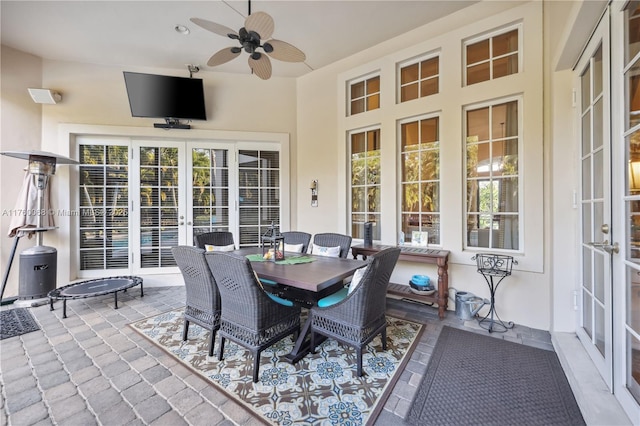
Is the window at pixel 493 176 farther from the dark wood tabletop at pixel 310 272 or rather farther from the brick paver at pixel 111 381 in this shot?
the dark wood tabletop at pixel 310 272

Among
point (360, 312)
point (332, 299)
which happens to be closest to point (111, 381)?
point (332, 299)

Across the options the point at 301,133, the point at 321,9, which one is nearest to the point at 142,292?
the point at 301,133

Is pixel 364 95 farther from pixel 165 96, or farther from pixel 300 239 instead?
pixel 165 96

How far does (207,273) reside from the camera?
7.35 ft

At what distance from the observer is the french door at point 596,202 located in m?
1.68

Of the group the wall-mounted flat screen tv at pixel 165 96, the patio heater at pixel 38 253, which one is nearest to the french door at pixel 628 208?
the wall-mounted flat screen tv at pixel 165 96

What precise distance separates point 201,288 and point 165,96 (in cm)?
351

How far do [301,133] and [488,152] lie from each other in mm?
3027

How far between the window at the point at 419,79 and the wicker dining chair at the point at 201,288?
3434mm

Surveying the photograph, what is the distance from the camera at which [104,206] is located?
436 centimetres

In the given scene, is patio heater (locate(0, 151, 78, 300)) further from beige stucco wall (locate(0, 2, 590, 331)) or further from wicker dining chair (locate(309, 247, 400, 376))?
wicker dining chair (locate(309, 247, 400, 376))

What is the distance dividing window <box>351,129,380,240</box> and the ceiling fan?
1.88 metres

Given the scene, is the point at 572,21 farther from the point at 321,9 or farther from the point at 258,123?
the point at 258,123

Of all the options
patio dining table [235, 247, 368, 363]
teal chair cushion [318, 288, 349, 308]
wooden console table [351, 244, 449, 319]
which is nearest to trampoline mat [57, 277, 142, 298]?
patio dining table [235, 247, 368, 363]
